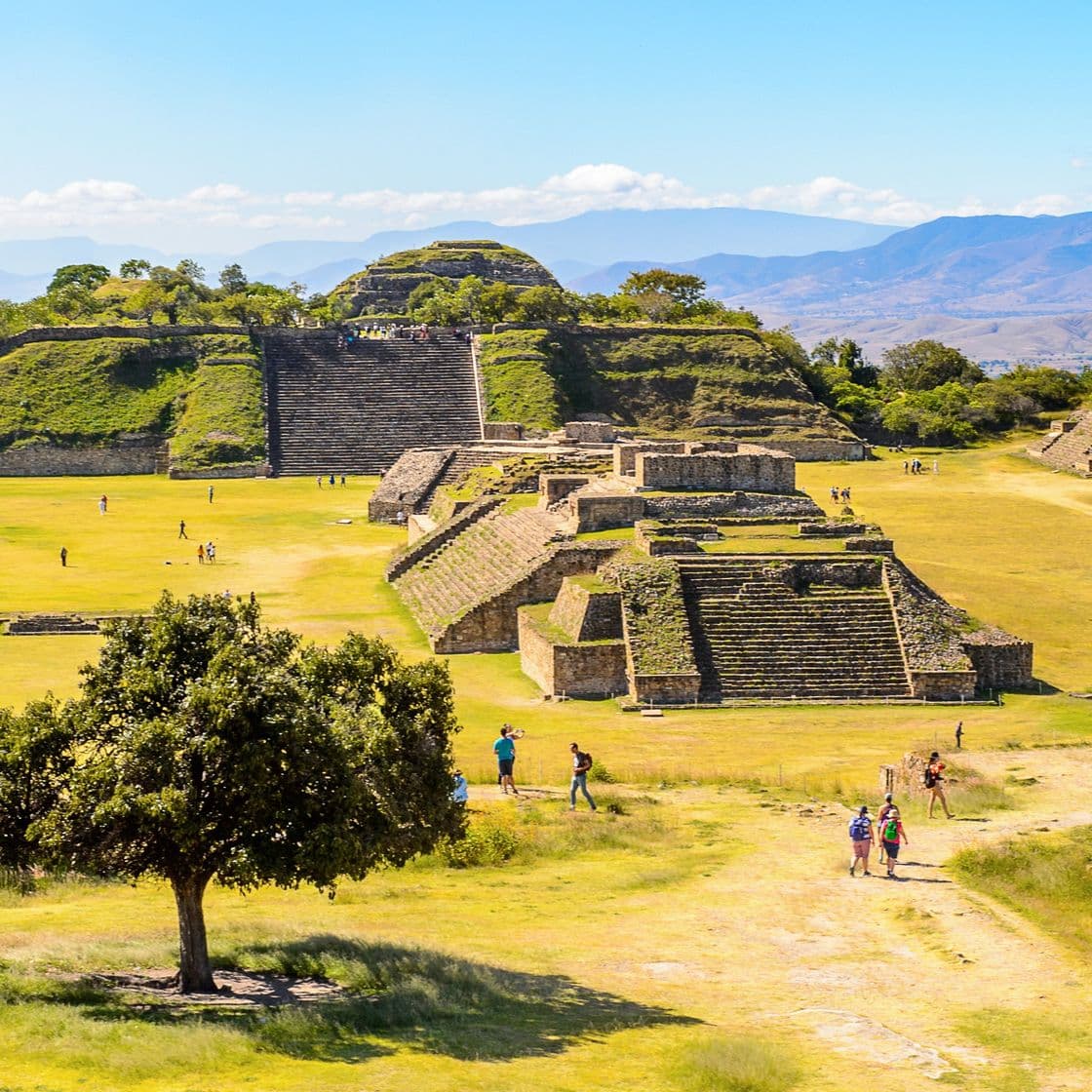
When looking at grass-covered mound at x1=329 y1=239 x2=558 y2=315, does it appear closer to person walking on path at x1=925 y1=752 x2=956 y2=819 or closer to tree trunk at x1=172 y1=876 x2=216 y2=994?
person walking on path at x1=925 y1=752 x2=956 y2=819

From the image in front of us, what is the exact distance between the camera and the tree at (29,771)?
14445mm

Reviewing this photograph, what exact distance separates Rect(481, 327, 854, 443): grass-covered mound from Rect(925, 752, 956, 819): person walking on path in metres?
59.2

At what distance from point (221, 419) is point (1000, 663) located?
5248cm

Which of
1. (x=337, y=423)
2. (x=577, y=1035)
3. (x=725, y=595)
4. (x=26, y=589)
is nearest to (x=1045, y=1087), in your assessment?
(x=577, y=1035)

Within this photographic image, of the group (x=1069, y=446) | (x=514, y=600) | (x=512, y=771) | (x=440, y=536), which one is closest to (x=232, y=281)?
(x=1069, y=446)

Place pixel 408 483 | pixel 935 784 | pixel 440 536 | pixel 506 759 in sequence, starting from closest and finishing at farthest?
pixel 935 784 → pixel 506 759 → pixel 440 536 → pixel 408 483

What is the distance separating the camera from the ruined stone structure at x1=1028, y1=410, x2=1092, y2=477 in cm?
7431

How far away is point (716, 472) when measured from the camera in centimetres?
4444

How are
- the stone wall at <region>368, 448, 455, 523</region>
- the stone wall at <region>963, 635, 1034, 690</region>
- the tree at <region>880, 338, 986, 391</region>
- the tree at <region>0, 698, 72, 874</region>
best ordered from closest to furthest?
the tree at <region>0, 698, 72, 874</region> < the stone wall at <region>963, 635, 1034, 690</region> < the stone wall at <region>368, 448, 455, 523</region> < the tree at <region>880, 338, 986, 391</region>

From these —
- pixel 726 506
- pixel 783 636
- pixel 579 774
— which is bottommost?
pixel 579 774

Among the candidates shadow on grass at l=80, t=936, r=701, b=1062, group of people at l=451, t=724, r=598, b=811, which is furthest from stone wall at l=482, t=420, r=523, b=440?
shadow on grass at l=80, t=936, r=701, b=1062

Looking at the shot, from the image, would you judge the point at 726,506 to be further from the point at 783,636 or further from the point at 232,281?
the point at 232,281

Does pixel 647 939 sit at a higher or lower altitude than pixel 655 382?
lower

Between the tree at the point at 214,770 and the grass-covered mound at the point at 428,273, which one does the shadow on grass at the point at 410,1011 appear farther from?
the grass-covered mound at the point at 428,273
